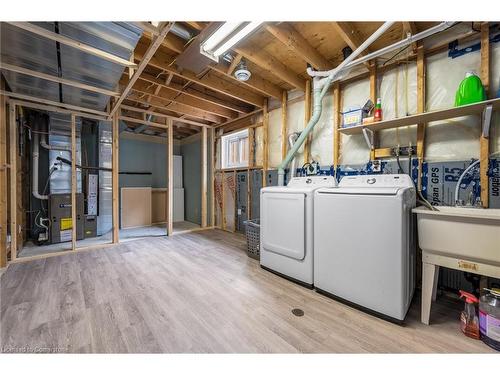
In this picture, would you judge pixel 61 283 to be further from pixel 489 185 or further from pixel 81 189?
pixel 489 185

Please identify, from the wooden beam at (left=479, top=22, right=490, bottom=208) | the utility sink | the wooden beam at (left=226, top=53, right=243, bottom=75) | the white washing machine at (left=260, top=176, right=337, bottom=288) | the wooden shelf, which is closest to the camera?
the utility sink

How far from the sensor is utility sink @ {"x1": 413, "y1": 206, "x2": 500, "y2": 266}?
131 cm

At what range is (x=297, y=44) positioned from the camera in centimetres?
214

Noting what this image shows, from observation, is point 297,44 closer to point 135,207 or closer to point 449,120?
point 449,120

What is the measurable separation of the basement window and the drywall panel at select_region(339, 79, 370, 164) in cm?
201

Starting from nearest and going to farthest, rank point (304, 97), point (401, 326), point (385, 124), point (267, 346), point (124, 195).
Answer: point (267, 346), point (401, 326), point (385, 124), point (304, 97), point (124, 195)

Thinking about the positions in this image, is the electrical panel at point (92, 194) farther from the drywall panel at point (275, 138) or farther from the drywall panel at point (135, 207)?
the drywall panel at point (275, 138)

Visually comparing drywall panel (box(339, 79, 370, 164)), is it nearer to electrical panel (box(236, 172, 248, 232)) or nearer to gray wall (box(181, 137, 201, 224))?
electrical panel (box(236, 172, 248, 232))

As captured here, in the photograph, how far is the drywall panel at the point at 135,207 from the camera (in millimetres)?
4848

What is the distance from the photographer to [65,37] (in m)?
1.70

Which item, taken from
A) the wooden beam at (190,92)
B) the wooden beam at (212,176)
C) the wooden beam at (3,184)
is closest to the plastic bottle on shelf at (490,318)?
the wooden beam at (190,92)

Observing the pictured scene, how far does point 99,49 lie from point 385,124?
283 centimetres

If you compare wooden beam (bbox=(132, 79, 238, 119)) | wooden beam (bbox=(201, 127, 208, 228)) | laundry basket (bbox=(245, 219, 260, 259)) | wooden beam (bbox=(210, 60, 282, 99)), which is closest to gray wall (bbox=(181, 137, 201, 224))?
wooden beam (bbox=(201, 127, 208, 228))

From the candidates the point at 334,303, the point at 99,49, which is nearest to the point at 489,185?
the point at 334,303
